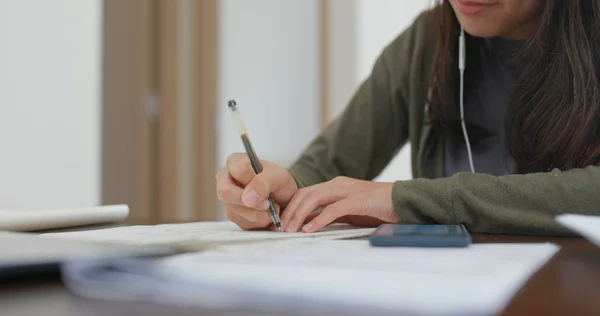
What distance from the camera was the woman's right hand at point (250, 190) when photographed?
2.43 feet

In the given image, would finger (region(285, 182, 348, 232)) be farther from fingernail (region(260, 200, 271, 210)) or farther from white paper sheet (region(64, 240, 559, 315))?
white paper sheet (region(64, 240, 559, 315))

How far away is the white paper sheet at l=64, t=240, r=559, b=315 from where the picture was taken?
0.93 feet

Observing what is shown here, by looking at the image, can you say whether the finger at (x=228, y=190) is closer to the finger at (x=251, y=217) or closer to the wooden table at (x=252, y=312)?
the finger at (x=251, y=217)

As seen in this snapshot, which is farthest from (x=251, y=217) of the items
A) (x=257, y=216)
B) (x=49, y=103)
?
(x=49, y=103)

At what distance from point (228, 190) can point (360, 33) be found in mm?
1796

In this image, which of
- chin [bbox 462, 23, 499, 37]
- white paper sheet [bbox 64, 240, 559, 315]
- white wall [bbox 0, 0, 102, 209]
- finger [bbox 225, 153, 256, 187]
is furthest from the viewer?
white wall [bbox 0, 0, 102, 209]

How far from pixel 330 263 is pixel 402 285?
3.5 inches

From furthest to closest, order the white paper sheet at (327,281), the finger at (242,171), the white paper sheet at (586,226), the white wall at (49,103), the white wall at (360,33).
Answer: the white wall at (360,33), the white wall at (49,103), the finger at (242,171), the white paper sheet at (586,226), the white paper sheet at (327,281)

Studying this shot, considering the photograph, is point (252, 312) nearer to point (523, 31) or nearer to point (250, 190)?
point (250, 190)

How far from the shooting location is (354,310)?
281 mm

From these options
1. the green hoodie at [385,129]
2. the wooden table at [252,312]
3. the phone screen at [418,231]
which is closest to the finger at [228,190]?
the green hoodie at [385,129]

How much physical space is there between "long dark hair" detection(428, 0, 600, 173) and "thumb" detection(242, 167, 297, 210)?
37cm

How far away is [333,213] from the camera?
710 mm

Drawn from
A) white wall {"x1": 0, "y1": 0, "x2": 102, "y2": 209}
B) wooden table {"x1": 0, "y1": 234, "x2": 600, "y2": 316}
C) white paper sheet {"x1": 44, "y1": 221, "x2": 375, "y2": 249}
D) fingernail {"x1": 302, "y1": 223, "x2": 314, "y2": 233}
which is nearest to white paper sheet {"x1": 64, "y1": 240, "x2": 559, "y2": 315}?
wooden table {"x1": 0, "y1": 234, "x2": 600, "y2": 316}
